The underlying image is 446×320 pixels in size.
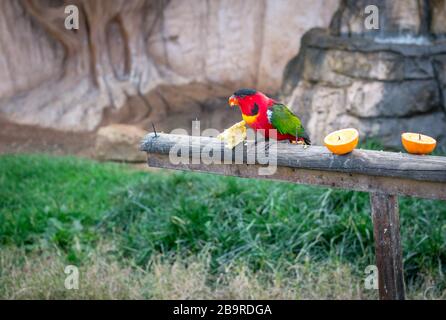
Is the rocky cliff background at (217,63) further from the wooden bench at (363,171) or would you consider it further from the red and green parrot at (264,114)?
the wooden bench at (363,171)

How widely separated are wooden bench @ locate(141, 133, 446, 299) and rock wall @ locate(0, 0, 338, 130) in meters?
3.75

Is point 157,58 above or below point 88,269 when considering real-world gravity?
above

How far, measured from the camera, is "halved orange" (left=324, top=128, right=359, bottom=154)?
3.04m

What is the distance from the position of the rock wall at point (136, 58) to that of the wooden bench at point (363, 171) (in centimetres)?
375

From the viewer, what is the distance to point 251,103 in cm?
339

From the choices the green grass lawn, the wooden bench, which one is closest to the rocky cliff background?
the green grass lawn

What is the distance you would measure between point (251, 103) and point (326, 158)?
A: 516 mm

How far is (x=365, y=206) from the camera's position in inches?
207

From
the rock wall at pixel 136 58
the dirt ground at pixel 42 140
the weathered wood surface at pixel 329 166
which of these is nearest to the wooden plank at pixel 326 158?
the weathered wood surface at pixel 329 166

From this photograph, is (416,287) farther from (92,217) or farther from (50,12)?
(50,12)

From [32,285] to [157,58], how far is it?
367 cm

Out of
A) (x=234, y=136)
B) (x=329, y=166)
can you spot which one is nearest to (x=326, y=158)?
(x=329, y=166)

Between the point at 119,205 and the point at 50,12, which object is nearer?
the point at 119,205
